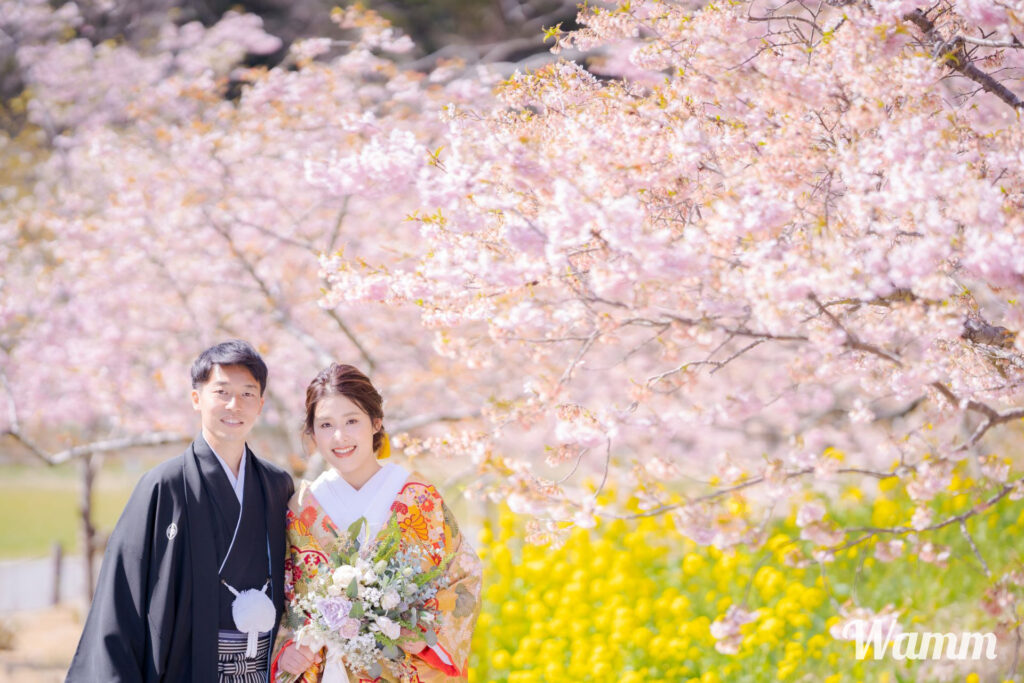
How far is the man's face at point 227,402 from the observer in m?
2.69

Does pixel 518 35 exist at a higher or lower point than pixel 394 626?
higher

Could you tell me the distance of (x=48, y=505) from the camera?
75.9ft

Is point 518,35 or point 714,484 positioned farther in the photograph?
point 518,35

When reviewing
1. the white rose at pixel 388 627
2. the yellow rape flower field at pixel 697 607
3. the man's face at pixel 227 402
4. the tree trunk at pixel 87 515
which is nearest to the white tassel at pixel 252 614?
the white rose at pixel 388 627

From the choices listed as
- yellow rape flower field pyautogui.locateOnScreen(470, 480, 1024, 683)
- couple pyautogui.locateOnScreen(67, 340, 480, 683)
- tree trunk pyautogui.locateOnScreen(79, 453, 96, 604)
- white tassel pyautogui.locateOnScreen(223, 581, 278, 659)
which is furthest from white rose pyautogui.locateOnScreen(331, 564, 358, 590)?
tree trunk pyautogui.locateOnScreen(79, 453, 96, 604)

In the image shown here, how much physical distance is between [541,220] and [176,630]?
1.58m

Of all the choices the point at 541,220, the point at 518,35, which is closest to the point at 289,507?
the point at 541,220

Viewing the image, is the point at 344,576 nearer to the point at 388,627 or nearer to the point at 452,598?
the point at 388,627

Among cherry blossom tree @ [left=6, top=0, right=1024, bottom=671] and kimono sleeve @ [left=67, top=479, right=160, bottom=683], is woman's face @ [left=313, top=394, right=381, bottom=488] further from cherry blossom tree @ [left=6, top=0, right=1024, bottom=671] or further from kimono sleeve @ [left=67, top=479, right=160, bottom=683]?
kimono sleeve @ [left=67, top=479, right=160, bottom=683]

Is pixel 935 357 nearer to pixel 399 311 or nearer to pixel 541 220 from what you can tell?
pixel 541 220

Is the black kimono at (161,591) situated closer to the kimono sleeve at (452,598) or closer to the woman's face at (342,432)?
the woman's face at (342,432)

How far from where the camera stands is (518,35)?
930cm

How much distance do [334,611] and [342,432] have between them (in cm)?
55

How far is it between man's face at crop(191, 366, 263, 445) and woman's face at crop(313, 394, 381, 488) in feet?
0.74
